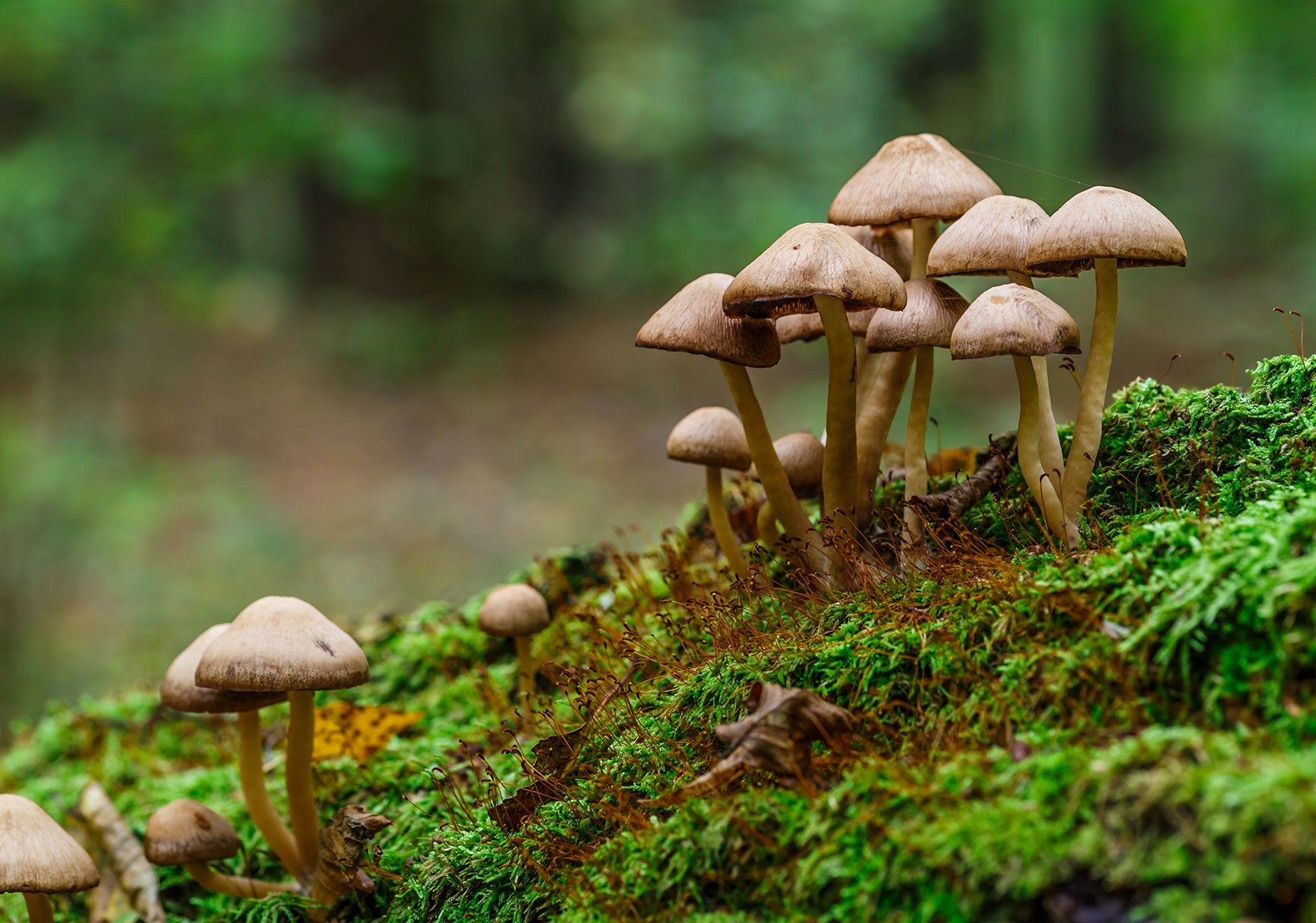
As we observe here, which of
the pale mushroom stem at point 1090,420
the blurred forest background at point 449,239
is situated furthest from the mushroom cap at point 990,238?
the blurred forest background at point 449,239

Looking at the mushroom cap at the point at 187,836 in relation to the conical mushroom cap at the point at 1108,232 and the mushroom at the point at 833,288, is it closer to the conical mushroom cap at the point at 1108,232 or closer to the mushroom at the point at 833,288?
the mushroom at the point at 833,288

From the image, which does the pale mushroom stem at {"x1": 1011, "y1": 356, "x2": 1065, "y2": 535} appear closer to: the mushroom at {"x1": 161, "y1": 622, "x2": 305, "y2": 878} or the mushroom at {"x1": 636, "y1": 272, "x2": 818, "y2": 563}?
the mushroom at {"x1": 636, "y1": 272, "x2": 818, "y2": 563}

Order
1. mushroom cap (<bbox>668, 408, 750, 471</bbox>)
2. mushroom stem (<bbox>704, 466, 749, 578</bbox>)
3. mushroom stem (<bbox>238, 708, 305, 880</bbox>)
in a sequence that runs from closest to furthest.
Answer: mushroom stem (<bbox>238, 708, 305, 880</bbox>) → mushroom cap (<bbox>668, 408, 750, 471</bbox>) → mushroom stem (<bbox>704, 466, 749, 578</bbox>)

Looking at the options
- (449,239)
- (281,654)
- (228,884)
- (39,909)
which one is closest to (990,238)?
(281,654)

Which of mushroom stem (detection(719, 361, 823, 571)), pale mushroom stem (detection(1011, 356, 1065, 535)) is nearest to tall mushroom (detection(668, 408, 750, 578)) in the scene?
mushroom stem (detection(719, 361, 823, 571))

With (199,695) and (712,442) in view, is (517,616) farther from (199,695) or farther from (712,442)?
(199,695)

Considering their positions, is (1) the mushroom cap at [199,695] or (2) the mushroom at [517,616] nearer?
(1) the mushroom cap at [199,695]
